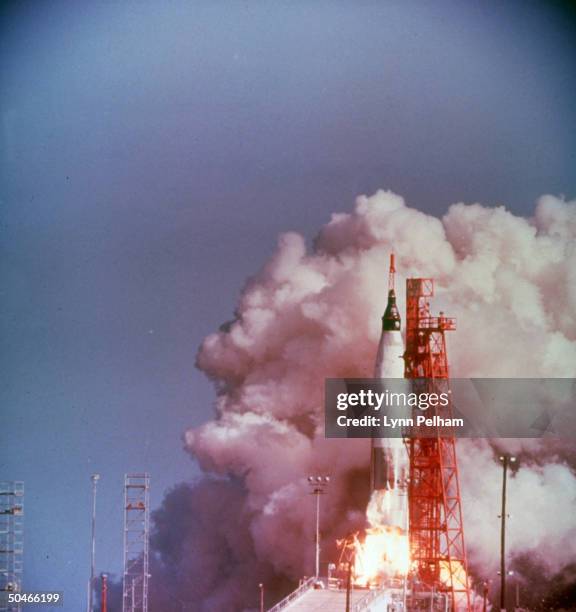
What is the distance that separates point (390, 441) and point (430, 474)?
4.88 meters

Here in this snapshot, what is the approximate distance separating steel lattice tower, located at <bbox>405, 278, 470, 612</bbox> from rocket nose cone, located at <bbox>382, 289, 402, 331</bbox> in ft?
13.6

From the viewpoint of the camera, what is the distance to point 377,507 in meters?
61.8

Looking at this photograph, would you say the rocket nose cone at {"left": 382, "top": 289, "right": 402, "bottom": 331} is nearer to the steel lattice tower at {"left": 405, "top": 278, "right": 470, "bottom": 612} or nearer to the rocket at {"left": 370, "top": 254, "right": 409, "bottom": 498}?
the rocket at {"left": 370, "top": 254, "right": 409, "bottom": 498}

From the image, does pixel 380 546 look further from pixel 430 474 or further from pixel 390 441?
pixel 430 474

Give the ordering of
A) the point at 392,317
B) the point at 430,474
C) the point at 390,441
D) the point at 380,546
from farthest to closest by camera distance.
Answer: the point at 392,317, the point at 390,441, the point at 380,546, the point at 430,474

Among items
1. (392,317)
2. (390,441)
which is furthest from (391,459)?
(392,317)

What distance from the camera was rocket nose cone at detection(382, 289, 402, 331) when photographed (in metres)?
62.2

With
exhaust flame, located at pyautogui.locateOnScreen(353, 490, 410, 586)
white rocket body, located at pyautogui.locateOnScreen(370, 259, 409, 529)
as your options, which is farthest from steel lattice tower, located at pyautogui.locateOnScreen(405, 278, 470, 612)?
white rocket body, located at pyautogui.locateOnScreen(370, 259, 409, 529)

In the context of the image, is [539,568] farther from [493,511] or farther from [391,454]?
[391,454]

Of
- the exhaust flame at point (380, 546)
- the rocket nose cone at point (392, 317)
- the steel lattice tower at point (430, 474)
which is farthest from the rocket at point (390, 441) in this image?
the steel lattice tower at point (430, 474)

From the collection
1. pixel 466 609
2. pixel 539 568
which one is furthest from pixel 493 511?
pixel 466 609

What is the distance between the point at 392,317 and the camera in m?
62.2

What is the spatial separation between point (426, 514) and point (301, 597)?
536 centimetres

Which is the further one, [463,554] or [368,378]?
[368,378]
